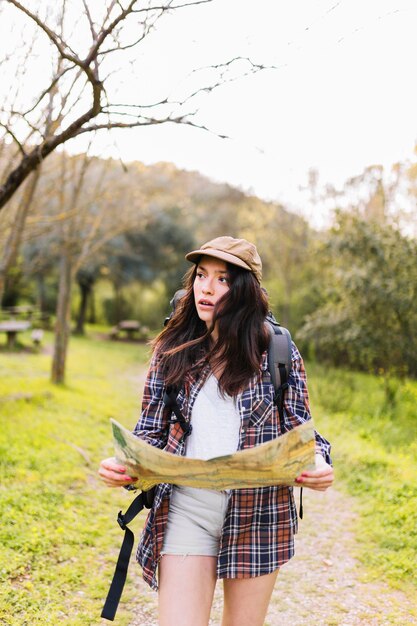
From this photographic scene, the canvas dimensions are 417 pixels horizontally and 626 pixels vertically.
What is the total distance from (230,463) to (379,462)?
16.7ft

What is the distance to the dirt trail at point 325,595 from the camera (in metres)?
3.63

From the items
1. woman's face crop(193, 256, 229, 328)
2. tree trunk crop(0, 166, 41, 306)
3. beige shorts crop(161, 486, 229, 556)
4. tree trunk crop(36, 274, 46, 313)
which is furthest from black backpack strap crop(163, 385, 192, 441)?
tree trunk crop(36, 274, 46, 313)

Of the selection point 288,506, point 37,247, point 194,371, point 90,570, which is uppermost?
point 37,247

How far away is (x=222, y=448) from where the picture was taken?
6.72ft

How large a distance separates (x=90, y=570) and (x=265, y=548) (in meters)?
2.41

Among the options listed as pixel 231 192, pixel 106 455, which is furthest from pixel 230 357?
pixel 231 192

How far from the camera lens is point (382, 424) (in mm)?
8656

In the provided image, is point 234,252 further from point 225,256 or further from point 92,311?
point 92,311

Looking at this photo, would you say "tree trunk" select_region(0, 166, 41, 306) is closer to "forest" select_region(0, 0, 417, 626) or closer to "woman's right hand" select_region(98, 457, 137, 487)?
"forest" select_region(0, 0, 417, 626)

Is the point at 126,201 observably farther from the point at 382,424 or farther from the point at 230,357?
the point at 230,357

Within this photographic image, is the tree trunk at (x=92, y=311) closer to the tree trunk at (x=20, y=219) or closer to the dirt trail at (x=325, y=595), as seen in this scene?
the tree trunk at (x=20, y=219)

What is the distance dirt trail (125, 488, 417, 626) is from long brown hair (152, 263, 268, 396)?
2105mm

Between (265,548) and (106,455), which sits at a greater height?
(265,548)

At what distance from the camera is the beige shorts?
202cm
